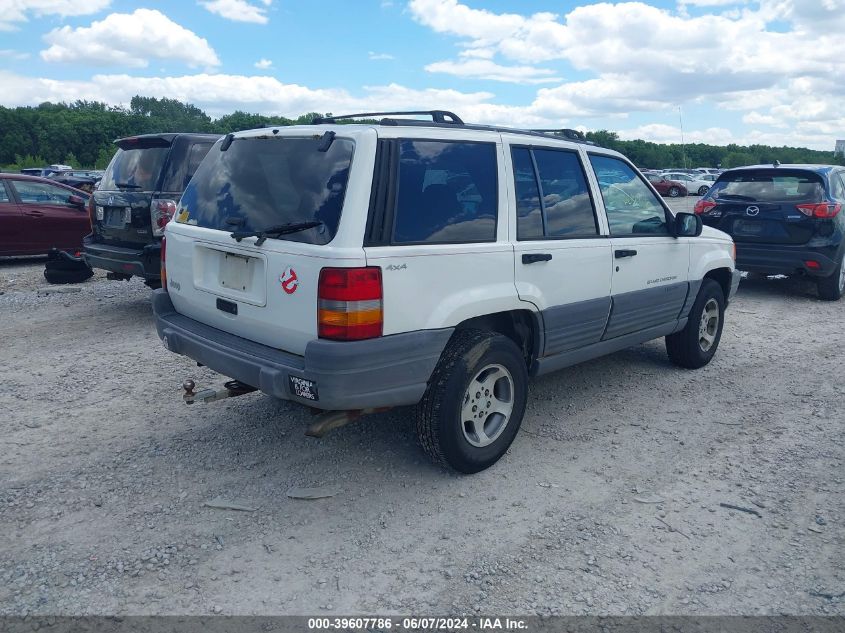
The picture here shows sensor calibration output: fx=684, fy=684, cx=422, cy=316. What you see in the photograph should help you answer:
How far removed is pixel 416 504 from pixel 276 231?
1.62 metres

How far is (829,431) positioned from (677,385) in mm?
1200

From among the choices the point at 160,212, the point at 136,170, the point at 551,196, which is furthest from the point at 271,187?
the point at 136,170

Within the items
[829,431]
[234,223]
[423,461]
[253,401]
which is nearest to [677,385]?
[829,431]

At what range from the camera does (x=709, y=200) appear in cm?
949

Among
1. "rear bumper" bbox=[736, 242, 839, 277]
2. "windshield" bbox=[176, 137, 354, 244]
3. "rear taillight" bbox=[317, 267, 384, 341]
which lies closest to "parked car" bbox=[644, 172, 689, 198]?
"rear bumper" bbox=[736, 242, 839, 277]

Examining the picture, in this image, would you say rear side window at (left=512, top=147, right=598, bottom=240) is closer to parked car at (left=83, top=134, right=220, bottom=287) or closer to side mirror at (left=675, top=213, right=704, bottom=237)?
side mirror at (left=675, top=213, right=704, bottom=237)

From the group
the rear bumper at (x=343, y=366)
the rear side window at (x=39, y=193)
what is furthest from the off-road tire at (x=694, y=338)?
the rear side window at (x=39, y=193)

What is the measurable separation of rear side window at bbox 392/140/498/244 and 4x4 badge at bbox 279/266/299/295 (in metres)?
0.53

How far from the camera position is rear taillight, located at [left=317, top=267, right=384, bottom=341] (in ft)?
10.6

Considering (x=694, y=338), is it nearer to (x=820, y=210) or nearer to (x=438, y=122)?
(x=438, y=122)

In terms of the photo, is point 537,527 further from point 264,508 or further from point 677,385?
point 677,385

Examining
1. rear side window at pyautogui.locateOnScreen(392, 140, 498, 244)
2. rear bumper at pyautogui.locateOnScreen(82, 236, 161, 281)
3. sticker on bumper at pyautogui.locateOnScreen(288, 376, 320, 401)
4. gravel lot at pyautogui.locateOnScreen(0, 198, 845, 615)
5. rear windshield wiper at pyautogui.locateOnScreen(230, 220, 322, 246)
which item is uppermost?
rear side window at pyautogui.locateOnScreen(392, 140, 498, 244)

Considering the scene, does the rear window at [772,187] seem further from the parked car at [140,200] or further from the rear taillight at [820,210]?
the parked car at [140,200]

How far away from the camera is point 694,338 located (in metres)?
5.92
